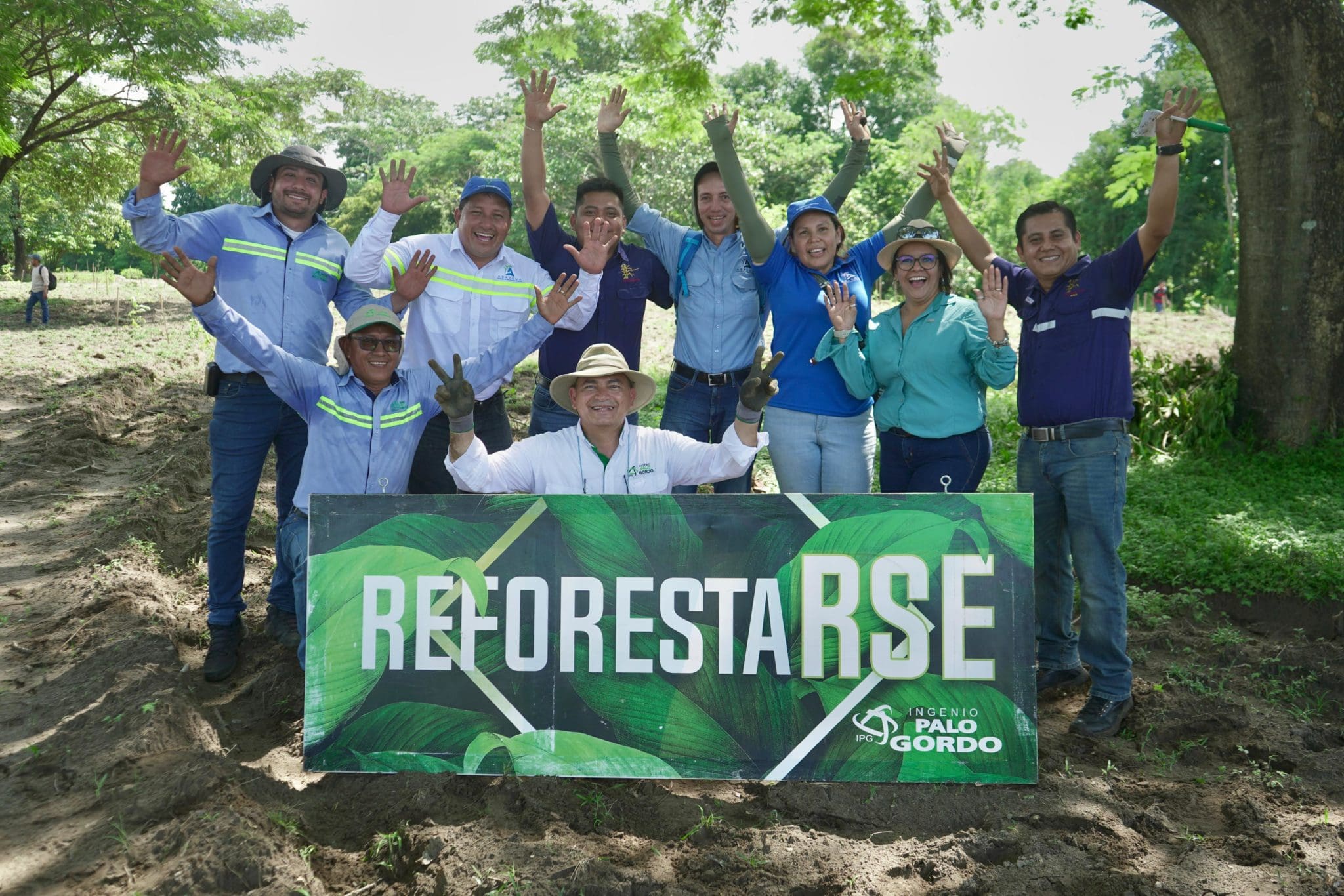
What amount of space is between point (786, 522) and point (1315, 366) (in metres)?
6.26

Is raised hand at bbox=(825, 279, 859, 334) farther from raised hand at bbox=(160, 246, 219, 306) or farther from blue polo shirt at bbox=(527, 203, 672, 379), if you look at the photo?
raised hand at bbox=(160, 246, 219, 306)

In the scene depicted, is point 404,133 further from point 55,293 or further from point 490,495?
point 490,495

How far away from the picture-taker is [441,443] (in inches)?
200

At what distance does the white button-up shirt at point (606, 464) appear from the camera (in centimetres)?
423

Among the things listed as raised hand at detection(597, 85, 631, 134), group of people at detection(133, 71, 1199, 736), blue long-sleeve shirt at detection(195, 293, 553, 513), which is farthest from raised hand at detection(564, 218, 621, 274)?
raised hand at detection(597, 85, 631, 134)

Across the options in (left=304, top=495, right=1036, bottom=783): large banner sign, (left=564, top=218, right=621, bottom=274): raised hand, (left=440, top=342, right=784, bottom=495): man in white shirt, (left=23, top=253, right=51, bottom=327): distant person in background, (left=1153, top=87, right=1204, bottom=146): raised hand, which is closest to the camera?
(left=304, top=495, right=1036, bottom=783): large banner sign

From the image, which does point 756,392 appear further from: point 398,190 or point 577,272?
point 398,190

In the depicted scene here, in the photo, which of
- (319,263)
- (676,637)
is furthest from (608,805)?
(319,263)

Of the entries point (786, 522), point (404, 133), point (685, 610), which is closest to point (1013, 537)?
point (786, 522)

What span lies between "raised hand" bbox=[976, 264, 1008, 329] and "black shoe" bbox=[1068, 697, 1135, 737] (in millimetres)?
1706

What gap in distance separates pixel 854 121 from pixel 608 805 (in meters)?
3.65

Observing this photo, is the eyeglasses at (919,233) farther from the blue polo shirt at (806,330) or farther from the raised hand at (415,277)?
the raised hand at (415,277)

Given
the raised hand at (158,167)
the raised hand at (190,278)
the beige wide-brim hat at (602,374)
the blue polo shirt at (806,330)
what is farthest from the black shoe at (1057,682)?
the raised hand at (158,167)

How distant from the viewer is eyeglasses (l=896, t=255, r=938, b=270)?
454cm
